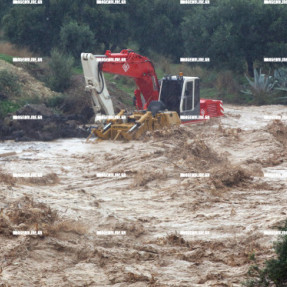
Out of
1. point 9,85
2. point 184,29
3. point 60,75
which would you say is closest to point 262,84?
point 184,29

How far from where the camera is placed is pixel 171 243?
25.0 feet

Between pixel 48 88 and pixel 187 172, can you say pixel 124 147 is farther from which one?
pixel 48 88

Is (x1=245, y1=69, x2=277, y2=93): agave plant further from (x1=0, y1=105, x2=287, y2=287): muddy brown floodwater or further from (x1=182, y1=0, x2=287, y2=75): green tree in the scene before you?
(x1=0, y1=105, x2=287, y2=287): muddy brown floodwater

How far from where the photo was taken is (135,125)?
51.9 feet

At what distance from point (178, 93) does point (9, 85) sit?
25.8ft

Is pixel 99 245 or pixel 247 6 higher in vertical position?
pixel 247 6

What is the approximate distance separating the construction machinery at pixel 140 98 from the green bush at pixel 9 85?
5881 mm

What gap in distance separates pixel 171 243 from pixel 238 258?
1.04 meters

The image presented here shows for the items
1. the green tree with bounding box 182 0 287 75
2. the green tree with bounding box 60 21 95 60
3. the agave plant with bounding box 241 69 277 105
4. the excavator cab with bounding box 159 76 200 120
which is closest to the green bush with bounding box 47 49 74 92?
the green tree with bounding box 60 21 95 60

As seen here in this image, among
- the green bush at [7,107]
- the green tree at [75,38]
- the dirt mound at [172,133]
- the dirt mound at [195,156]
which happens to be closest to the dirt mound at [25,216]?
the dirt mound at [195,156]

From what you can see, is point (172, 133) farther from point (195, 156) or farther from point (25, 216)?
point (25, 216)

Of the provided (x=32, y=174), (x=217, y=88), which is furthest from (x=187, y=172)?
(x=217, y=88)

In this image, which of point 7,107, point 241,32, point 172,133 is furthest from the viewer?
point 241,32

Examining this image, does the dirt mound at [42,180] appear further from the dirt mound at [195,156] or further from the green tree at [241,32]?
the green tree at [241,32]
